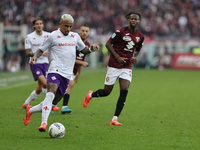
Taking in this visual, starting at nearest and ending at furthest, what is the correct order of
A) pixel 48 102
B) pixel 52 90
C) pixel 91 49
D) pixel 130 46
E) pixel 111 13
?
1. pixel 48 102
2. pixel 52 90
3. pixel 91 49
4. pixel 130 46
5. pixel 111 13

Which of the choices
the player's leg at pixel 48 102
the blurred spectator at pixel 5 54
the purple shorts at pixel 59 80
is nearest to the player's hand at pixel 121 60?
the purple shorts at pixel 59 80

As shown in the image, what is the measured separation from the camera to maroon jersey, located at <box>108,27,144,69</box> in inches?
365

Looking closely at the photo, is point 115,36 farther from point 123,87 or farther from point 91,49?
point 123,87

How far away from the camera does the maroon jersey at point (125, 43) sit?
9266 millimetres

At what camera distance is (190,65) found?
35438 millimetres

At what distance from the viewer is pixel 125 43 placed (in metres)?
9.34

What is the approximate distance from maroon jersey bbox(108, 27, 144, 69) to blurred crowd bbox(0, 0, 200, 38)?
2731 cm

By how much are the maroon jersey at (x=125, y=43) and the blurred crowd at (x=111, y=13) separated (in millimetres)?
27306

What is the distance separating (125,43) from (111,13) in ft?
101

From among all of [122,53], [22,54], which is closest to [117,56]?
[122,53]

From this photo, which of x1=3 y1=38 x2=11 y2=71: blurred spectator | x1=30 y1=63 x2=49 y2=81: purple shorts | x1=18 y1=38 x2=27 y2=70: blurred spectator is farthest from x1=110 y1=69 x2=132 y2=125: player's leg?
x1=18 y1=38 x2=27 y2=70: blurred spectator

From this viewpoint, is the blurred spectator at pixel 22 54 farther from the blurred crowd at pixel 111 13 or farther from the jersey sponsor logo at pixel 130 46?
the jersey sponsor logo at pixel 130 46

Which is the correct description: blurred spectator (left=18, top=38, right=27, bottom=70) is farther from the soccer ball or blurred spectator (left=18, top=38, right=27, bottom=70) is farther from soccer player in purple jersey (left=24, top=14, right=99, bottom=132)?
the soccer ball

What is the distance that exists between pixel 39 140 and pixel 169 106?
6.40 metres
